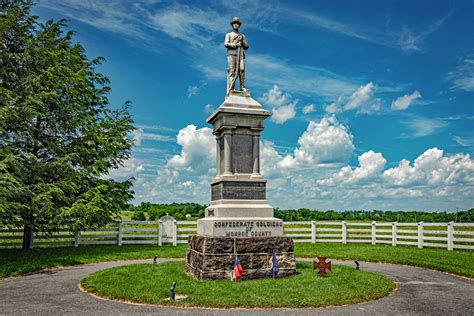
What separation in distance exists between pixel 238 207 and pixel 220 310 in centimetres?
349

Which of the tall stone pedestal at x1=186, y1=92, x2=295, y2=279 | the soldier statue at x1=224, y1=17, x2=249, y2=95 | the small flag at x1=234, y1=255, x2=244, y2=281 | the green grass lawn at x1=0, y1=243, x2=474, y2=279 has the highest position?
the soldier statue at x1=224, y1=17, x2=249, y2=95

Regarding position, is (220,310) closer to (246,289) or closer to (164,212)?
(246,289)

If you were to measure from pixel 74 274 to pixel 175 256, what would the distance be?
4.54m

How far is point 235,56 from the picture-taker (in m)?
11.4

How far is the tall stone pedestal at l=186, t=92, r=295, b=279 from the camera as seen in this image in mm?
9672

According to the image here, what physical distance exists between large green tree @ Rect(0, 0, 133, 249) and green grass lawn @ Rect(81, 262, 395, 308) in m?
7.31

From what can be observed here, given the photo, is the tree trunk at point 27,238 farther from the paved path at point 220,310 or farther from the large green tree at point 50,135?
the paved path at point 220,310

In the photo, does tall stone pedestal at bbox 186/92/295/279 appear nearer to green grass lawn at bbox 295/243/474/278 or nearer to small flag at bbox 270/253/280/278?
small flag at bbox 270/253/280/278

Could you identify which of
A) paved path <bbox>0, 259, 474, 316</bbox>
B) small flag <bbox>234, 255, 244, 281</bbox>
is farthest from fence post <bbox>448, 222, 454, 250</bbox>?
small flag <bbox>234, 255, 244, 281</bbox>

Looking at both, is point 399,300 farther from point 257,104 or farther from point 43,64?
point 43,64

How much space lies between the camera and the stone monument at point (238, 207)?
9.68m

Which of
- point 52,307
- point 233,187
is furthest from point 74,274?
point 233,187

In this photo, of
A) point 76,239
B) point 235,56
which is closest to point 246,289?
point 235,56

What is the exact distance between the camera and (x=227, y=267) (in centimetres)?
959
